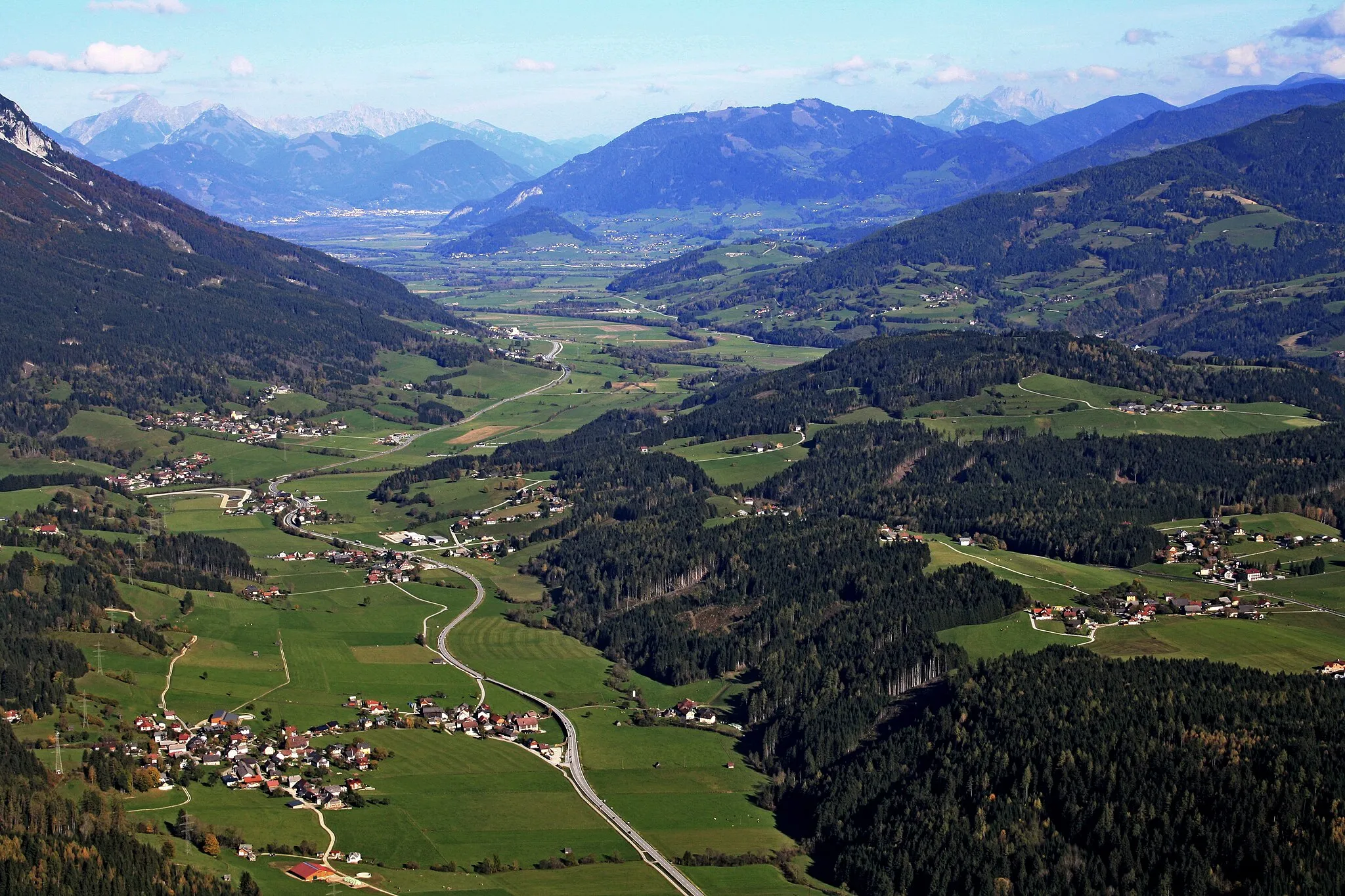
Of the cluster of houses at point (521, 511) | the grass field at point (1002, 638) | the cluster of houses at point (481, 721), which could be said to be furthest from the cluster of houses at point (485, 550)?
the grass field at point (1002, 638)

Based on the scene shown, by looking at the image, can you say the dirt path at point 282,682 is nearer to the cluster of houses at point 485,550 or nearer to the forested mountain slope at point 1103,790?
the cluster of houses at point 485,550

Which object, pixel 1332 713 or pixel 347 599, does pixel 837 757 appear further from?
pixel 347 599

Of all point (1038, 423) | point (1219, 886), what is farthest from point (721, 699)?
point (1038, 423)

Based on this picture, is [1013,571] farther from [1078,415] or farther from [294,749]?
[1078,415]

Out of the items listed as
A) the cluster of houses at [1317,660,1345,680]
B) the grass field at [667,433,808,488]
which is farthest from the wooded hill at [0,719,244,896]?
the grass field at [667,433,808,488]

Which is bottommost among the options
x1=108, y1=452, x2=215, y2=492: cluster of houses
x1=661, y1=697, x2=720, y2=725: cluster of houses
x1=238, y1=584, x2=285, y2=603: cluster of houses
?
x1=661, y1=697, x2=720, y2=725: cluster of houses

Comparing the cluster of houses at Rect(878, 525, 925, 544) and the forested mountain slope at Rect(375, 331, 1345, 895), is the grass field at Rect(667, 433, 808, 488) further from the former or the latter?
the cluster of houses at Rect(878, 525, 925, 544)
